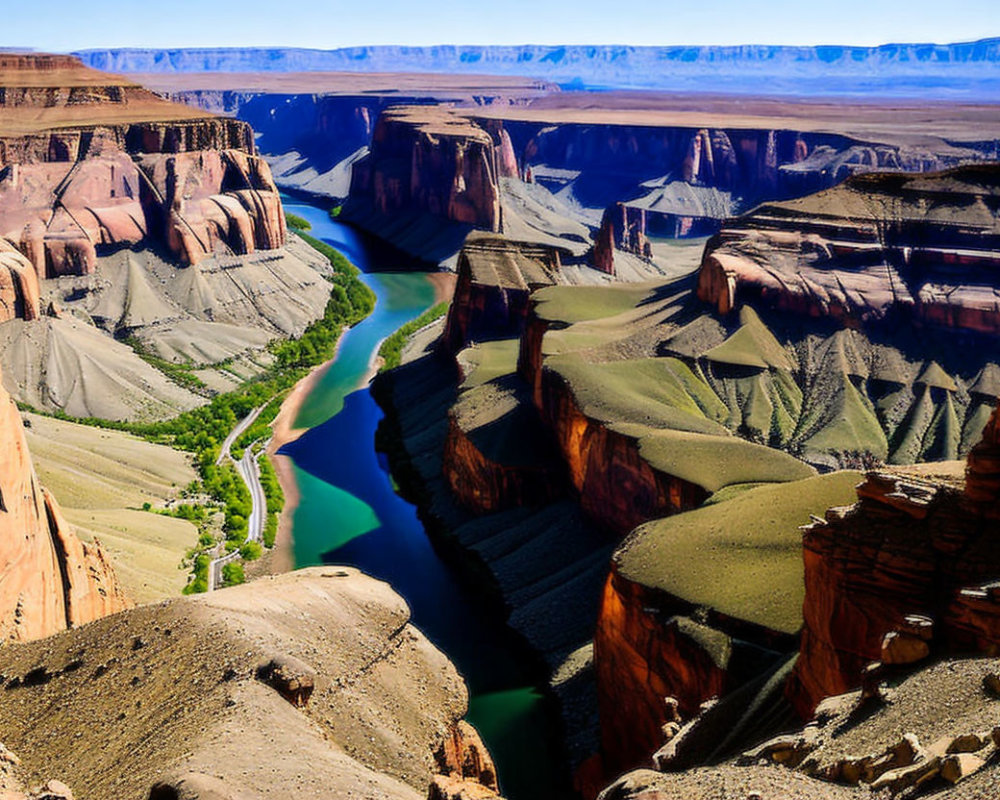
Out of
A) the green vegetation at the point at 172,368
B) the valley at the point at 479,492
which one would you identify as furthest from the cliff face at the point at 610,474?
the green vegetation at the point at 172,368

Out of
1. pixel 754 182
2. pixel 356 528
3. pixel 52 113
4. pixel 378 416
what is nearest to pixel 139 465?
pixel 356 528

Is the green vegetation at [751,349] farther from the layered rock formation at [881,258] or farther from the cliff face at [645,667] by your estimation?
the cliff face at [645,667]

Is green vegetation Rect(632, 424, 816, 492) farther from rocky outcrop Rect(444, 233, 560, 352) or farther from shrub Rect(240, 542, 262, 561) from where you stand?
rocky outcrop Rect(444, 233, 560, 352)

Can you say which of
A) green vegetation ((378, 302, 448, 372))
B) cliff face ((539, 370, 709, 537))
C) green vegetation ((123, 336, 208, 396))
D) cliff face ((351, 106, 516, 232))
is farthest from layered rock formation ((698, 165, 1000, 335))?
cliff face ((351, 106, 516, 232))

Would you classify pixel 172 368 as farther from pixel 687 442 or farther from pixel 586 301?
pixel 687 442

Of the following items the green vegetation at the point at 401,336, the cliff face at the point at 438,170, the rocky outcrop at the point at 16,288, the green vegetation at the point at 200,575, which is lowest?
the green vegetation at the point at 200,575
